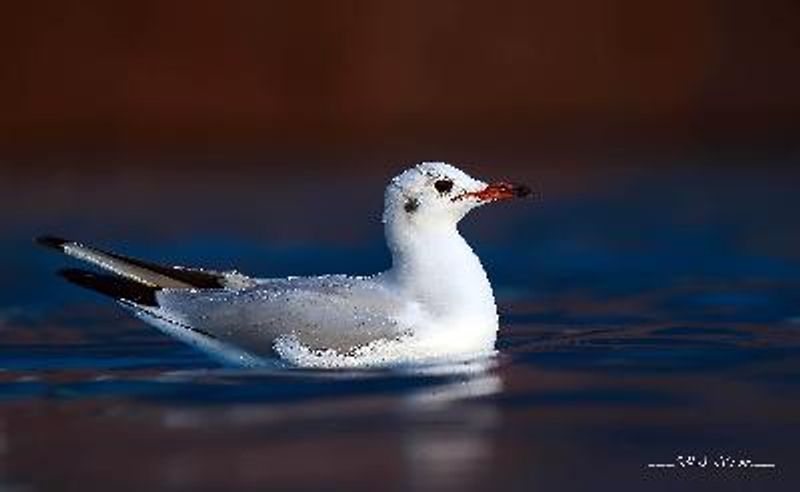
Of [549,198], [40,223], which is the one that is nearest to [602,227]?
[549,198]

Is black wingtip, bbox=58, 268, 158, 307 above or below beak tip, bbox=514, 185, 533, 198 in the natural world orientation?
below

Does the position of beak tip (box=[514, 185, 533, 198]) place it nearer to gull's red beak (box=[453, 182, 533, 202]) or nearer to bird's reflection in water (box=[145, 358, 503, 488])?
gull's red beak (box=[453, 182, 533, 202])

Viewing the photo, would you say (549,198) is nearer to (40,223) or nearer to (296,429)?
(40,223)

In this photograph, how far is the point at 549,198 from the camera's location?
21.6m

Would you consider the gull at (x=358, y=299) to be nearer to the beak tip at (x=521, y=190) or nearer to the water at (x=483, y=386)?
the beak tip at (x=521, y=190)

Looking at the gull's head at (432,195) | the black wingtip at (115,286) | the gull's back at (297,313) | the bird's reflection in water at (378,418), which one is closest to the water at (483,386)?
the bird's reflection in water at (378,418)

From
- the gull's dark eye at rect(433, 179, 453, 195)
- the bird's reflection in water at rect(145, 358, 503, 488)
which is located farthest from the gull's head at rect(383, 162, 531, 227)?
the bird's reflection in water at rect(145, 358, 503, 488)

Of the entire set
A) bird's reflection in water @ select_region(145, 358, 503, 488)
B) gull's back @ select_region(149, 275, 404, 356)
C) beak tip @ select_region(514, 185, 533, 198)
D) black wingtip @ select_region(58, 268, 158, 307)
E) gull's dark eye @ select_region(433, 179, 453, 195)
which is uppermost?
gull's dark eye @ select_region(433, 179, 453, 195)

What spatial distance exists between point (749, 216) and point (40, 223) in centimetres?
500

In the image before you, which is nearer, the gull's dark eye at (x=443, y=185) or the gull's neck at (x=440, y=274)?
the gull's neck at (x=440, y=274)

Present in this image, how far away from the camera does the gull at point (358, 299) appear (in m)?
11.1

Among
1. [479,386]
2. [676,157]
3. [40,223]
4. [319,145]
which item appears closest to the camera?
[479,386]

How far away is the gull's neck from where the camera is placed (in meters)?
11.2

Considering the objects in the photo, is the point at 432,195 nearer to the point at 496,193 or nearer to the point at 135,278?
the point at 496,193
